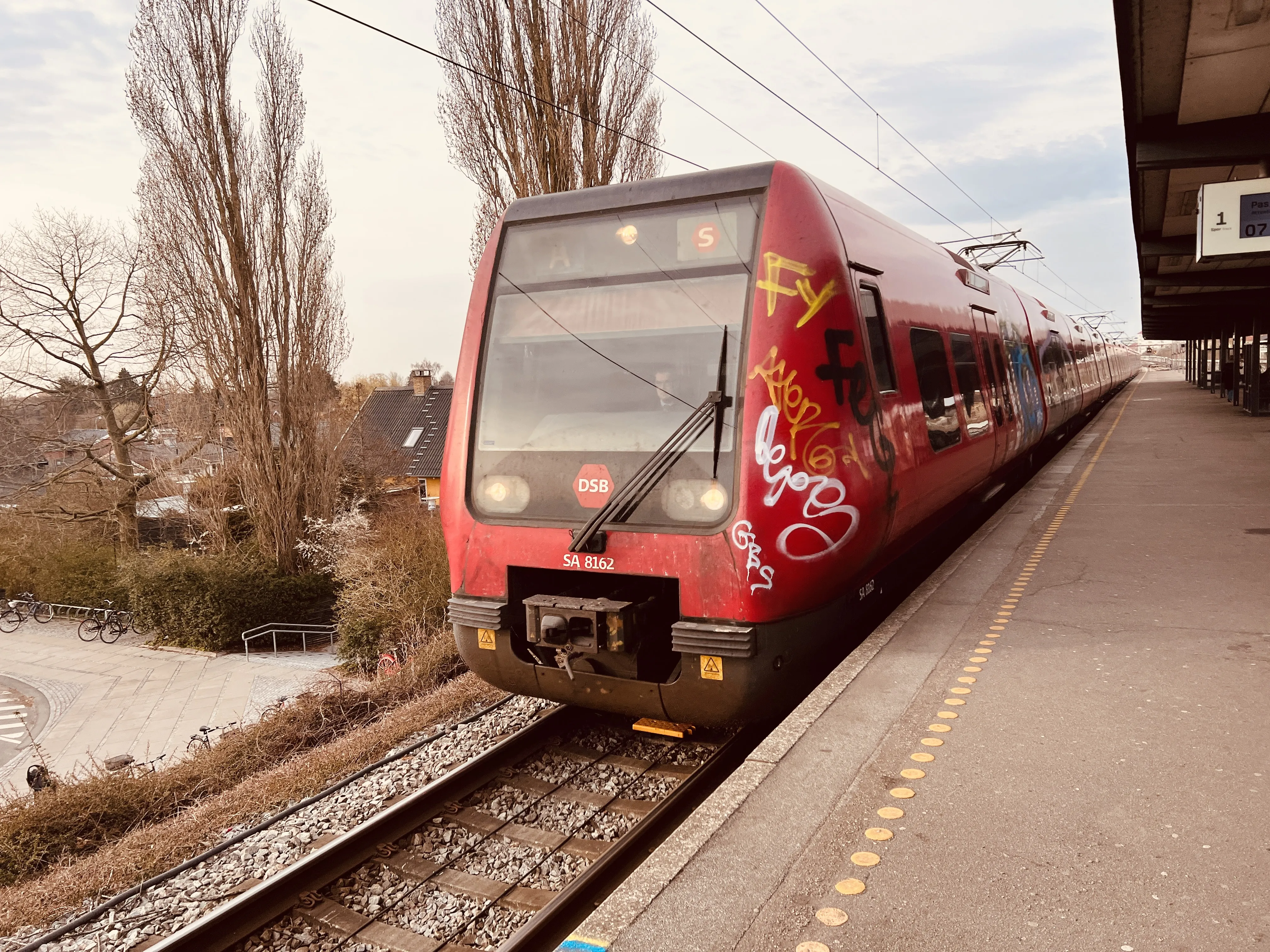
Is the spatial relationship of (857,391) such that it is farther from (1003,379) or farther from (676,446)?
(1003,379)

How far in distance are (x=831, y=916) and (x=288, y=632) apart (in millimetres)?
22779

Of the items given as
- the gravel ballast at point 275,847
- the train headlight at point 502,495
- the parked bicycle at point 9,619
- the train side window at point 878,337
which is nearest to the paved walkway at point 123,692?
the parked bicycle at point 9,619

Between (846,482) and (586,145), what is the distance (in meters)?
13.3

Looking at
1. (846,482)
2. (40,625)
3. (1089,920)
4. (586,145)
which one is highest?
(586,145)

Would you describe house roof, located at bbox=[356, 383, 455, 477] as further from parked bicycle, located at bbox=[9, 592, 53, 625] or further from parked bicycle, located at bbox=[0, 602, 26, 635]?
parked bicycle, located at bbox=[0, 602, 26, 635]

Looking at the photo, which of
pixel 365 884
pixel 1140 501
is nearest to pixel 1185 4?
pixel 1140 501

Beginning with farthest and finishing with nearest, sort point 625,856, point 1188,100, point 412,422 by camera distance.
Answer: point 412,422 → point 1188,100 → point 625,856

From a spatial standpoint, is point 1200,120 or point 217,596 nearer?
point 1200,120

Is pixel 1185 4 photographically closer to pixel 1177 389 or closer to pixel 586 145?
pixel 586 145

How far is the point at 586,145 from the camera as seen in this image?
16.4 metres

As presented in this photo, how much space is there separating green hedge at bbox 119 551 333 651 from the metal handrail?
208 millimetres

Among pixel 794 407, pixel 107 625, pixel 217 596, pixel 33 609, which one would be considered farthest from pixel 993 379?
pixel 33 609

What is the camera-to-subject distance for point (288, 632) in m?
23.2

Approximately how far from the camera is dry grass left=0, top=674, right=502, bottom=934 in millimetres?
5371
